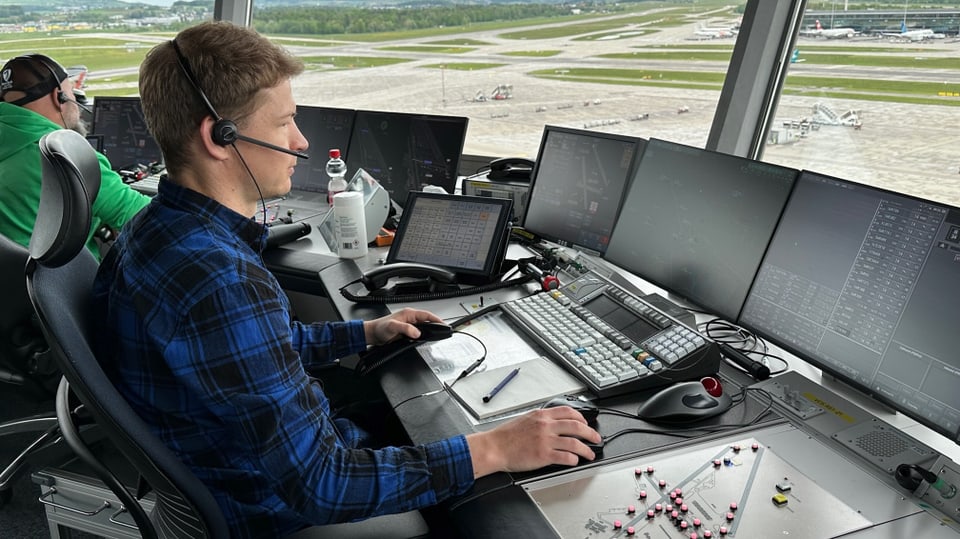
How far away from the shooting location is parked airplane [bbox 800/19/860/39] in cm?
196

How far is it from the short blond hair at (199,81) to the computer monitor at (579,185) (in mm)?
1047

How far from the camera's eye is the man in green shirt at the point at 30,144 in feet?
7.47

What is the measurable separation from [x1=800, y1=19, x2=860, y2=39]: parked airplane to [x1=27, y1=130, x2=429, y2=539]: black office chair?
1.89 metres

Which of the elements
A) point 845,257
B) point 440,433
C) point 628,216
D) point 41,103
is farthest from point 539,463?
Answer: point 41,103

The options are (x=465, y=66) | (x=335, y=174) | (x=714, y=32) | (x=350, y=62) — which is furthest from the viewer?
(x=350, y=62)

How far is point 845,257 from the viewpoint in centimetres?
118

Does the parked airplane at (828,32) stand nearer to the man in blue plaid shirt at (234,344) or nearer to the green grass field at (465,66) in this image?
the green grass field at (465,66)

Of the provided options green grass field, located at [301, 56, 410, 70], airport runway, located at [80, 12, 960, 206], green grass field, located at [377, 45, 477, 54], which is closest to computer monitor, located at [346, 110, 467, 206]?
airport runway, located at [80, 12, 960, 206]

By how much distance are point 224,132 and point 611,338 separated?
0.81 metres

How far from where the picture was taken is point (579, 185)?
1.94m

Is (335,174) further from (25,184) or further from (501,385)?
(501,385)

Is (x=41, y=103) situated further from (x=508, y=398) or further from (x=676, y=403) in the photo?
(x=676, y=403)

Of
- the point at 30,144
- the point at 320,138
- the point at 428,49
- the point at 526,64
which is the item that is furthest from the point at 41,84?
the point at 526,64

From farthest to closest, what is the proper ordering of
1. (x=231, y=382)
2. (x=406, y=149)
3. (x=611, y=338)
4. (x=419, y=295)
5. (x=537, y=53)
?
1. (x=537, y=53)
2. (x=406, y=149)
3. (x=419, y=295)
4. (x=611, y=338)
5. (x=231, y=382)
